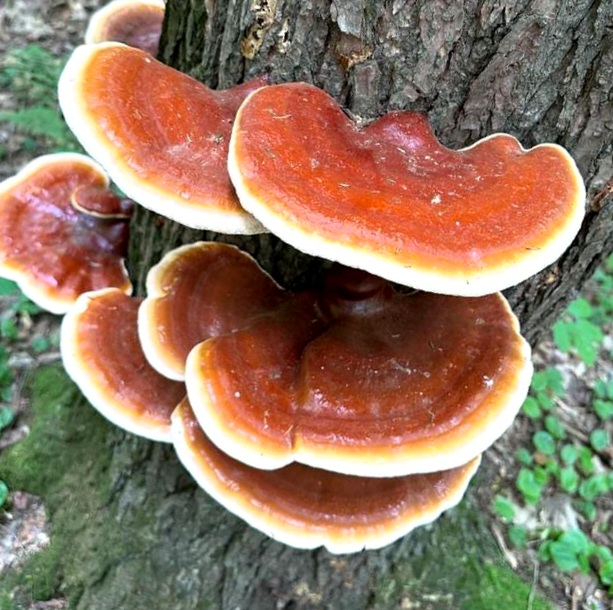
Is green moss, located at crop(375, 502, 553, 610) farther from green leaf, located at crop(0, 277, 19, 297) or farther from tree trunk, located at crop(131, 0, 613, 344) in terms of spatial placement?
green leaf, located at crop(0, 277, 19, 297)

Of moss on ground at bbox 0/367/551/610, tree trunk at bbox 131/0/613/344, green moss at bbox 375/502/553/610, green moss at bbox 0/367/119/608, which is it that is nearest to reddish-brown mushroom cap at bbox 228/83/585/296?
tree trunk at bbox 131/0/613/344

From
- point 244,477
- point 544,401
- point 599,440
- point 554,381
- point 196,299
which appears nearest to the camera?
point 244,477

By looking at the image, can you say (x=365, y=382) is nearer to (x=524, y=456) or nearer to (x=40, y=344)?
(x=524, y=456)

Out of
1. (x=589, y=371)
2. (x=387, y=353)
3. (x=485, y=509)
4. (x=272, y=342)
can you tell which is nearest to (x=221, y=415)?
(x=272, y=342)

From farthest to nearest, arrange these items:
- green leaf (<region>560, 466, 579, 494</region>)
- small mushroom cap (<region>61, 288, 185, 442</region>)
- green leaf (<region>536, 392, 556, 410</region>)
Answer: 1. green leaf (<region>536, 392, 556, 410</region>)
2. green leaf (<region>560, 466, 579, 494</region>)
3. small mushroom cap (<region>61, 288, 185, 442</region>)

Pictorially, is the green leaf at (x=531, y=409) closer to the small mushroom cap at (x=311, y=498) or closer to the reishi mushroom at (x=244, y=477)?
the reishi mushroom at (x=244, y=477)

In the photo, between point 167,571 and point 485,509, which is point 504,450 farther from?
point 167,571

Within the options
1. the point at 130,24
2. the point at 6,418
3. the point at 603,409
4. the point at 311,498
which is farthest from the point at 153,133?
the point at 603,409

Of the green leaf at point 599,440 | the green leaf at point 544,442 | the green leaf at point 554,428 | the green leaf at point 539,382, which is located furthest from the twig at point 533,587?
the green leaf at point 539,382
